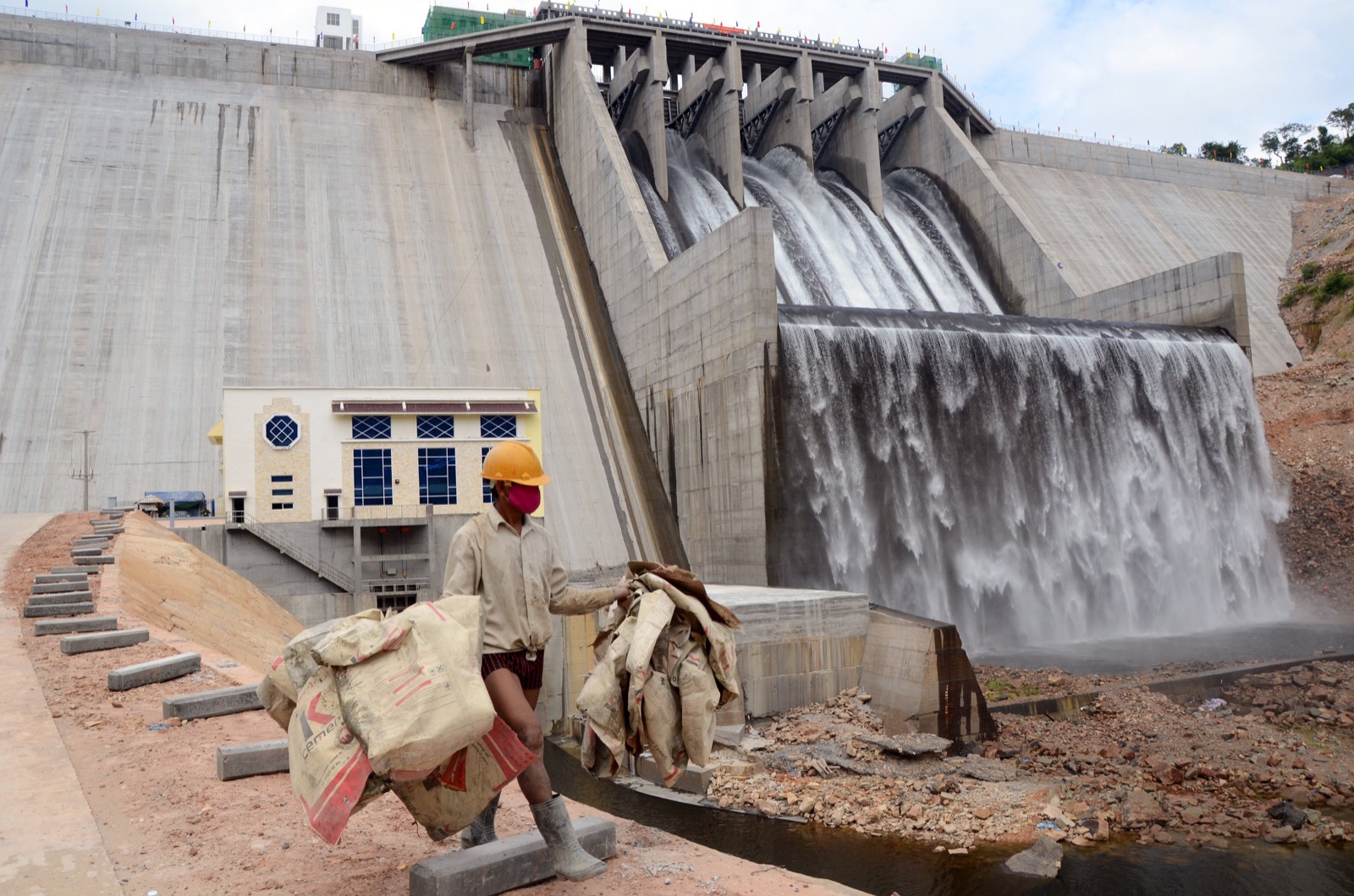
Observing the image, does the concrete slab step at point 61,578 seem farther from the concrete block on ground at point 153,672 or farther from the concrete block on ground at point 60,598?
the concrete block on ground at point 153,672

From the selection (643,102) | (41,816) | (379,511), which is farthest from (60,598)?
(643,102)

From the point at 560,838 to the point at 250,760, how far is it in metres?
2.12

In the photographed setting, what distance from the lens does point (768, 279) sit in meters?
17.0

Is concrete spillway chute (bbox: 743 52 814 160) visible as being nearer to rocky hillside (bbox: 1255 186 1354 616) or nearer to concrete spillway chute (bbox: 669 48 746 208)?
concrete spillway chute (bbox: 669 48 746 208)

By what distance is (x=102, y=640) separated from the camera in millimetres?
7926

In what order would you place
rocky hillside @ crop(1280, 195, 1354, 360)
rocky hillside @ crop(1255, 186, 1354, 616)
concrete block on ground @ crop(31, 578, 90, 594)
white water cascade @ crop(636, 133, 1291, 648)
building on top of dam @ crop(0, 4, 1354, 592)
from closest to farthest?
concrete block on ground @ crop(31, 578, 90, 594) → white water cascade @ crop(636, 133, 1291, 648) → building on top of dam @ crop(0, 4, 1354, 592) → rocky hillside @ crop(1255, 186, 1354, 616) → rocky hillside @ crop(1280, 195, 1354, 360)

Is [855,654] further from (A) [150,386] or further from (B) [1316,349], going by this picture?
(B) [1316,349]

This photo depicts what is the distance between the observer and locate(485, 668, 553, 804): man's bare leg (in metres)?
3.52

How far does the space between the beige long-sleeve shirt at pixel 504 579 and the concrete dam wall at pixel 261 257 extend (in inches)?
643

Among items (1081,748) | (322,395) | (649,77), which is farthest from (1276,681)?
(649,77)

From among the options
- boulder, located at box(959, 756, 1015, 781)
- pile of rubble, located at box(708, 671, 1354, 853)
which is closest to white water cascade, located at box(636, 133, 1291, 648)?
pile of rubble, located at box(708, 671, 1354, 853)

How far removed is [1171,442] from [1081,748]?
39.1 ft

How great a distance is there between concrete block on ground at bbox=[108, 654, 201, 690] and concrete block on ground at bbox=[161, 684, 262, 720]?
0.62 metres

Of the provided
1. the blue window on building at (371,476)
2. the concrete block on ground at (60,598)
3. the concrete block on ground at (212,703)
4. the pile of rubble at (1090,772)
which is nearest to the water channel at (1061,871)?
the pile of rubble at (1090,772)
